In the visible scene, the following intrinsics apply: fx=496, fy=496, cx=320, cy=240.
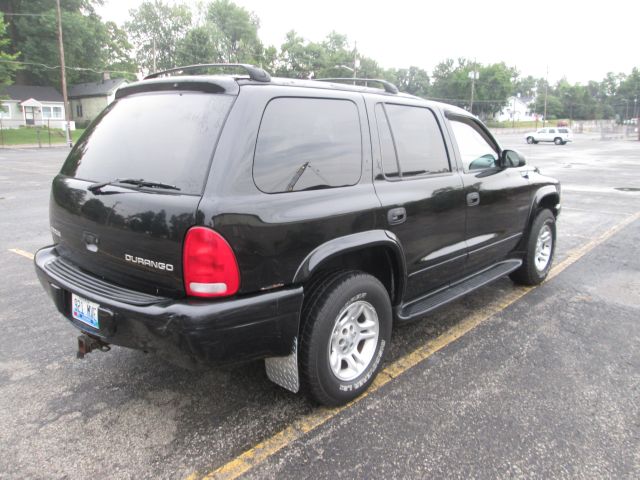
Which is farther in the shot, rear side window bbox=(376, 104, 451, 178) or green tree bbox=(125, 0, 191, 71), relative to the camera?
green tree bbox=(125, 0, 191, 71)

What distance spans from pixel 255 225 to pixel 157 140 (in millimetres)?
757

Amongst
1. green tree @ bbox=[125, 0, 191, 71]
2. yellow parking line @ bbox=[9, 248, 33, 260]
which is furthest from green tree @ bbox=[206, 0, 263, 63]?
yellow parking line @ bbox=[9, 248, 33, 260]

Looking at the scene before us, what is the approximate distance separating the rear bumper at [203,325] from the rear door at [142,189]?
0.46ft

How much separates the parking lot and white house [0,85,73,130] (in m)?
53.2

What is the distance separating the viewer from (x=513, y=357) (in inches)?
135

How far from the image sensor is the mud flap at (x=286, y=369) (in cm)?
256

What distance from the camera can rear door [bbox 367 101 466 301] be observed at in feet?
9.87

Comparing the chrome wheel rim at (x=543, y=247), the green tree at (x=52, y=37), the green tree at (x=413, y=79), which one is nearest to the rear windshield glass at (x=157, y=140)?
the chrome wheel rim at (x=543, y=247)

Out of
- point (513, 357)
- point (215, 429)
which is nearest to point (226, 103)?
point (215, 429)

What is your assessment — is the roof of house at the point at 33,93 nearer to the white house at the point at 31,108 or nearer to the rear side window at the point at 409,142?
the white house at the point at 31,108

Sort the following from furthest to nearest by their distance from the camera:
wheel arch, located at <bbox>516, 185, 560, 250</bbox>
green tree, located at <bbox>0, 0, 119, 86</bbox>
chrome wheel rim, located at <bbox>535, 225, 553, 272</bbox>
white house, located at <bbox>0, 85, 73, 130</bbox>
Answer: green tree, located at <bbox>0, 0, 119, 86</bbox> < white house, located at <bbox>0, 85, 73, 130</bbox> < chrome wheel rim, located at <bbox>535, 225, 553, 272</bbox> < wheel arch, located at <bbox>516, 185, 560, 250</bbox>

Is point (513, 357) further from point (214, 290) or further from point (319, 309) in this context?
point (214, 290)

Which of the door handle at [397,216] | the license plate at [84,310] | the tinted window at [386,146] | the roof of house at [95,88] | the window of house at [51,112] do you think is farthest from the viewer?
the roof of house at [95,88]

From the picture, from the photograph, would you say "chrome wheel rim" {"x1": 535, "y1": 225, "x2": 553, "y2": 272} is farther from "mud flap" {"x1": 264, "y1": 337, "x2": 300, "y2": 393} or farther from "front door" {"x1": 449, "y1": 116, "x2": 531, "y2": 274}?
"mud flap" {"x1": 264, "y1": 337, "x2": 300, "y2": 393}
